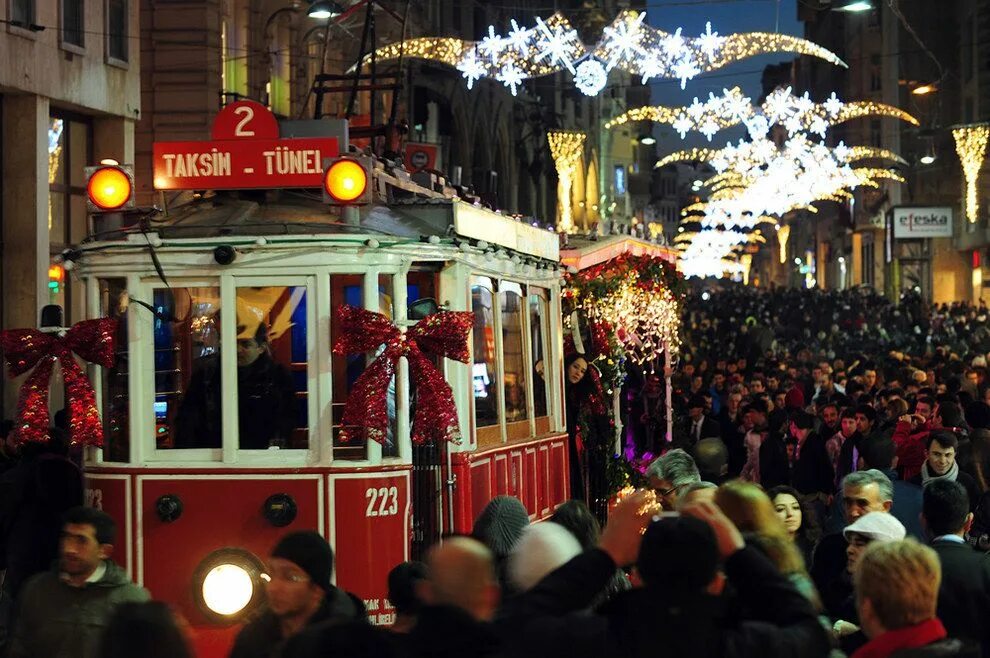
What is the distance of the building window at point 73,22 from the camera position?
72.4 ft

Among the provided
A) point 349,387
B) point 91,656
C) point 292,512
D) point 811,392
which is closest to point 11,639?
point 91,656

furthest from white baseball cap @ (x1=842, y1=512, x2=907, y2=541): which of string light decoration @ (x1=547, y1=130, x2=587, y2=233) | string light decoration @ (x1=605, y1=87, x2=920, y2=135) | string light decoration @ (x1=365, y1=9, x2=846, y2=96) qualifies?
string light decoration @ (x1=547, y1=130, x2=587, y2=233)

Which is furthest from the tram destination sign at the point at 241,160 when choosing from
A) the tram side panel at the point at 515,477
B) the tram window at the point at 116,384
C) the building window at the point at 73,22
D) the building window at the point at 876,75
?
the building window at the point at 876,75

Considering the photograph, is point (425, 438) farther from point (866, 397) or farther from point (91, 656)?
point (866, 397)

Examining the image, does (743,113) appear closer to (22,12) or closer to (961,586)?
(22,12)

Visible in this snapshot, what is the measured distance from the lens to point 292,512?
991cm

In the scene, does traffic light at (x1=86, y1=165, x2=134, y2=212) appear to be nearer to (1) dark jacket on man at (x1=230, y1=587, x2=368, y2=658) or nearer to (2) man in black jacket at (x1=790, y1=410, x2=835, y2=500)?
(1) dark jacket on man at (x1=230, y1=587, x2=368, y2=658)

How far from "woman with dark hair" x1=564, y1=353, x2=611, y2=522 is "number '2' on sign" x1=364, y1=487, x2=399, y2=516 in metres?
5.49

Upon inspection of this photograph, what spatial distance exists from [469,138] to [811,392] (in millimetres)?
22803

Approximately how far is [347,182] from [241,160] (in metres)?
0.85

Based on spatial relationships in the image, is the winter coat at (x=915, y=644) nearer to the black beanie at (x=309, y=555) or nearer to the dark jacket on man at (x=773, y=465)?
the black beanie at (x=309, y=555)

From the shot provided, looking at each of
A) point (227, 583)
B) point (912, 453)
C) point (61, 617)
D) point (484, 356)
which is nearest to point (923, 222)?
point (912, 453)

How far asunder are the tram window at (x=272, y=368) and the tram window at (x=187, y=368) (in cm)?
16

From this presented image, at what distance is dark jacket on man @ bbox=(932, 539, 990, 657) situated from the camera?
638 centimetres
